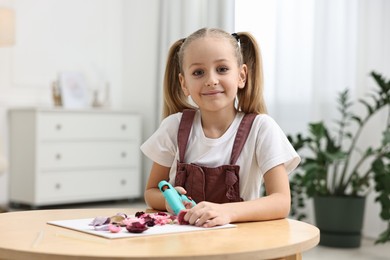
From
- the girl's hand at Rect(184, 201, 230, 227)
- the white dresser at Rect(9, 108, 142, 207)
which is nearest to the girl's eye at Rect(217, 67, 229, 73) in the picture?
→ the girl's hand at Rect(184, 201, 230, 227)

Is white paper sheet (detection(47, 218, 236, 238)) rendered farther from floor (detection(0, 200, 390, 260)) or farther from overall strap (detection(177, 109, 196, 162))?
floor (detection(0, 200, 390, 260))

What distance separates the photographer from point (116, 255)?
1.01m

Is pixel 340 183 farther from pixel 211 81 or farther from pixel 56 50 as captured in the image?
pixel 56 50

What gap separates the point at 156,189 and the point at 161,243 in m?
0.65

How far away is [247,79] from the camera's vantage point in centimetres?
186

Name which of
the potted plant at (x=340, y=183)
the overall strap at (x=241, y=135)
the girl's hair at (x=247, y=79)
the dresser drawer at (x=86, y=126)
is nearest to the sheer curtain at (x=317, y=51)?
the potted plant at (x=340, y=183)

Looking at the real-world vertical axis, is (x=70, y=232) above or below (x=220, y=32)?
below

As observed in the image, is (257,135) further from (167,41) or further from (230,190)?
(167,41)

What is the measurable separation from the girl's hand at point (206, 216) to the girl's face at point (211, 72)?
40cm

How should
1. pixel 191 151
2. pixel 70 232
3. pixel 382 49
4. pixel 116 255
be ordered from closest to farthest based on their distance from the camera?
pixel 116 255
pixel 70 232
pixel 191 151
pixel 382 49

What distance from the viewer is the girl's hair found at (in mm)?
1815

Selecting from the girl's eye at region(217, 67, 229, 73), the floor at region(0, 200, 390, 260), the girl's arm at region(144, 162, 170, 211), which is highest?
the girl's eye at region(217, 67, 229, 73)

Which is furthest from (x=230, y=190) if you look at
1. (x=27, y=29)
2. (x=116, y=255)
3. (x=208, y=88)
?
(x=27, y=29)

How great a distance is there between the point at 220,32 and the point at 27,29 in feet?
13.8
